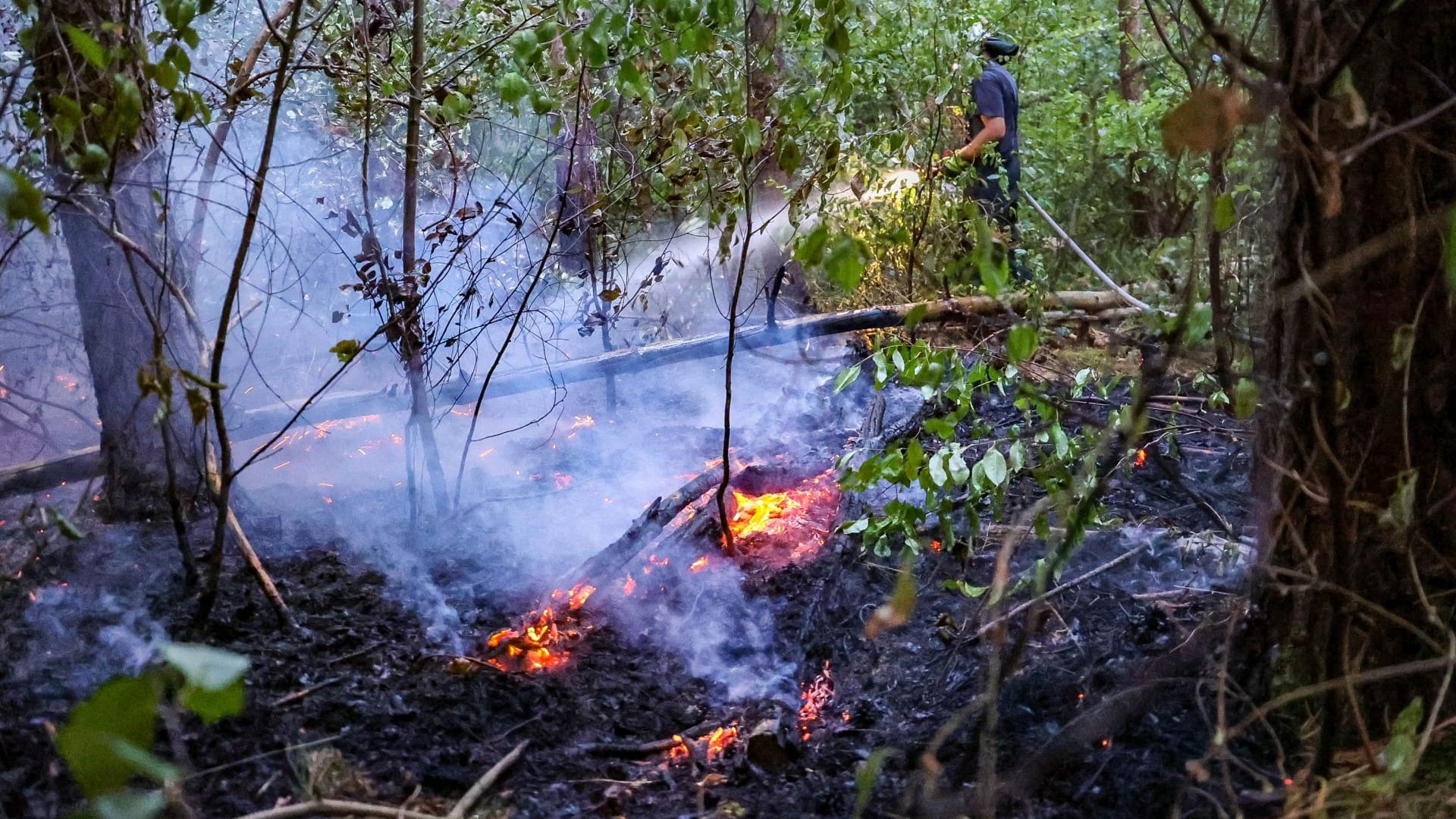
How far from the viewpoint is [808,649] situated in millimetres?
Answer: 3314

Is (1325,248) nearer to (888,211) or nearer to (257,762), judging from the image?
(257,762)

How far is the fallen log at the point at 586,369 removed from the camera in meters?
3.88

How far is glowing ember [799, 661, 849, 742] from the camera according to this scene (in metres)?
2.86

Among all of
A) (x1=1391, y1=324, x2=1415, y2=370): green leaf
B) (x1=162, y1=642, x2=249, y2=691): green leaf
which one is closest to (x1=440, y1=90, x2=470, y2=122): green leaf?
(x1=162, y1=642, x2=249, y2=691): green leaf

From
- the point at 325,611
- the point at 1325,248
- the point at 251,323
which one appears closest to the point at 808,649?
the point at 325,611

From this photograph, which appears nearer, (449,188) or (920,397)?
(920,397)

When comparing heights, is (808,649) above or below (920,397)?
below

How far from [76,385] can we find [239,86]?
1.86m

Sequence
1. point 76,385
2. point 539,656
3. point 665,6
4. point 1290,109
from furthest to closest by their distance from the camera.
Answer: point 76,385 → point 539,656 → point 665,6 → point 1290,109

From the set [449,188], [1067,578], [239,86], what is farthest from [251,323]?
[1067,578]

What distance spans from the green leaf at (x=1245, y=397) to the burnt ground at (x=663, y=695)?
0.67m

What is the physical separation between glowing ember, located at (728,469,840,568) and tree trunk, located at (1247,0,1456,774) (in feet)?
7.10

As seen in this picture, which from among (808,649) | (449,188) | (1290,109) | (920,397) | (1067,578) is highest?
(449,188)

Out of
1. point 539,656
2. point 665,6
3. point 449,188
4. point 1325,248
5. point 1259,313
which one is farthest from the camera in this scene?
point 449,188
